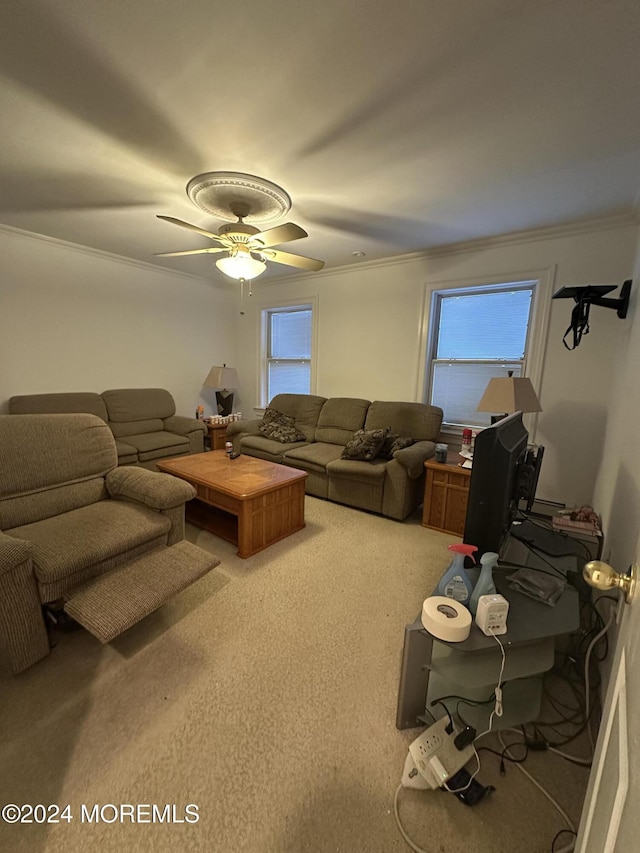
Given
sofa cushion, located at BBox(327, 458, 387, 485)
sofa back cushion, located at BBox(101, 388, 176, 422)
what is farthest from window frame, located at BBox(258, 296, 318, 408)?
sofa cushion, located at BBox(327, 458, 387, 485)

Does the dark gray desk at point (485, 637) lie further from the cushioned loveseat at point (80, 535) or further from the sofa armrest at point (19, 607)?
the sofa armrest at point (19, 607)

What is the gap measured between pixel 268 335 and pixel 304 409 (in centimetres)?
157

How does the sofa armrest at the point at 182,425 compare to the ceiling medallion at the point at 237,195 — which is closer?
the ceiling medallion at the point at 237,195

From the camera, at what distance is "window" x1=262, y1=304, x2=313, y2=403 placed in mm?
4688

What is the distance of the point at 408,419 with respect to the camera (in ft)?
11.5

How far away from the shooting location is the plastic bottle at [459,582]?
1.26 meters

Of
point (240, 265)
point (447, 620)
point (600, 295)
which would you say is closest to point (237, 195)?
point (240, 265)

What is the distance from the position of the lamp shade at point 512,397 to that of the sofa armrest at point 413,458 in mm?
669

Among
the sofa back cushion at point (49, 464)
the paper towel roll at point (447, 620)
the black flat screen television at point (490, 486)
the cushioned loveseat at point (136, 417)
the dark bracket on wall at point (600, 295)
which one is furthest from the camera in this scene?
the cushioned loveseat at point (136, 417)

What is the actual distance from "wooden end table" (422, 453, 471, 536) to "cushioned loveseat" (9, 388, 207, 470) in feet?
9.31

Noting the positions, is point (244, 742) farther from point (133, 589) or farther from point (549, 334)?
point (549, 334)

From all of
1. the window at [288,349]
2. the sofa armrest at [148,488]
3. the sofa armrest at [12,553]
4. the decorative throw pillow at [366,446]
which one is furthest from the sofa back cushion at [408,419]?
the sofa armrest at [12,553]

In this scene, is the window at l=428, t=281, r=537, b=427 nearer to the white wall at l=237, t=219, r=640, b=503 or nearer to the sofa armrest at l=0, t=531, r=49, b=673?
the white wall at l=237, t=219, r=640, b=503

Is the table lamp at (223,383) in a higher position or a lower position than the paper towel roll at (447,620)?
higher
